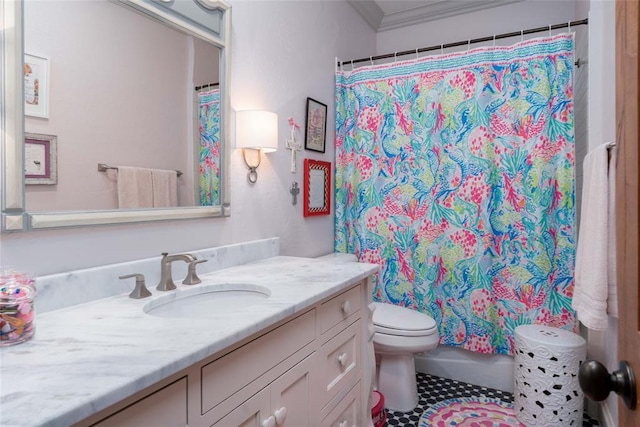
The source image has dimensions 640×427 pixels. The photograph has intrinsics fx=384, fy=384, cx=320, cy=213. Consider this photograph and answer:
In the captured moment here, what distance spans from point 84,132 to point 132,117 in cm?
18

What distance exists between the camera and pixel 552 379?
1.86 meters

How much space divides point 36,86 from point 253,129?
812mm

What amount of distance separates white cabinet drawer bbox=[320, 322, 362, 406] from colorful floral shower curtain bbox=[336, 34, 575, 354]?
1.10 m

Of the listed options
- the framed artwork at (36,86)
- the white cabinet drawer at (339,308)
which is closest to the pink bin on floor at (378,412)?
the white cabinet drawer at (339,308)

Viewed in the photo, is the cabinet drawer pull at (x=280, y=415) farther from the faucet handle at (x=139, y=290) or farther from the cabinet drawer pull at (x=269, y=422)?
the faucet handle at (x=139, y=290)

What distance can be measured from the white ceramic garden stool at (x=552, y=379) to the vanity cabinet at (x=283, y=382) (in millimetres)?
898

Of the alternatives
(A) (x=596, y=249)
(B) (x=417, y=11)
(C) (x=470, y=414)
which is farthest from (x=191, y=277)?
(B) (x=417, y=11)

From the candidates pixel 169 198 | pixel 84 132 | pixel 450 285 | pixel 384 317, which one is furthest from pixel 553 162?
pixel 84 132

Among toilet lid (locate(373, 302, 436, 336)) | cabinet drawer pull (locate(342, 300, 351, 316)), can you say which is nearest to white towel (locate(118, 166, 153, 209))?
cabinet drawer pull (locate(342, 300, 351, 316))

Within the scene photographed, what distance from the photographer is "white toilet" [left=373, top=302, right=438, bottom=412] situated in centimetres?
203

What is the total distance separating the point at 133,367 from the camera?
667 millimetres

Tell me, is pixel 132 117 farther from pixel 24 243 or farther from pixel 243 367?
pixel 243 367

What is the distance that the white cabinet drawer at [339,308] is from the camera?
1262mm

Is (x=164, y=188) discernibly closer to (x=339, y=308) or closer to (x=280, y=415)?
(x=339, y=308)
